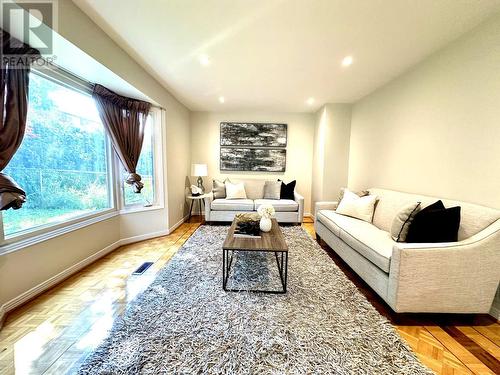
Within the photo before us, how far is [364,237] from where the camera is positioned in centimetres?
206

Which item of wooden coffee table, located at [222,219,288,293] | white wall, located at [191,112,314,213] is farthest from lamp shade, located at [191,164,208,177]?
wooden coffee table, located at [222,219,288,293]

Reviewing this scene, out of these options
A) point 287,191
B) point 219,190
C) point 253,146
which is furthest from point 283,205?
point 253,146

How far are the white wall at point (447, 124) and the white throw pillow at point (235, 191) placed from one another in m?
2.50

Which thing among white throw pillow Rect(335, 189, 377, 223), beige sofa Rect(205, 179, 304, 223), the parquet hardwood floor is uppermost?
white throw pillow Rect(335, 189, 377, 223)

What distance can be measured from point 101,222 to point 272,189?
3100 millimetres

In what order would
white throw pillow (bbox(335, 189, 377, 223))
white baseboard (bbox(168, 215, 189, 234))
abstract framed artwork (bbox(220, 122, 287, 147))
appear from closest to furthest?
white throw pillow (bbox(335, 189, 377, 223))
white baseboard (bbox(168, 215, 189, 234))
abstract framed artwork (bbox(220, 122, 287, 147))

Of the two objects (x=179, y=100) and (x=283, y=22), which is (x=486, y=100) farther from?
(x=179, y=100)

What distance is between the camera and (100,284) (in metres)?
2.01

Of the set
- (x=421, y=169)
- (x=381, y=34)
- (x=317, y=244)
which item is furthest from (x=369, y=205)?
(x=381, y=34)

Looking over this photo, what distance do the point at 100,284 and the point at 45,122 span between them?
1.71 m

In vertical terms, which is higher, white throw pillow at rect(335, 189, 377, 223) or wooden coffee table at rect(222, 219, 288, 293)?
white throw pillow at rect(335, 189, 377, 223)

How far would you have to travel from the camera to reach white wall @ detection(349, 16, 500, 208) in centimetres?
172

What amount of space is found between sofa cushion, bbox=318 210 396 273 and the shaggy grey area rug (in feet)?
1.34

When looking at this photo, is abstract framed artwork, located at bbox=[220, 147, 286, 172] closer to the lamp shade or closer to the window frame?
the lamp shade
